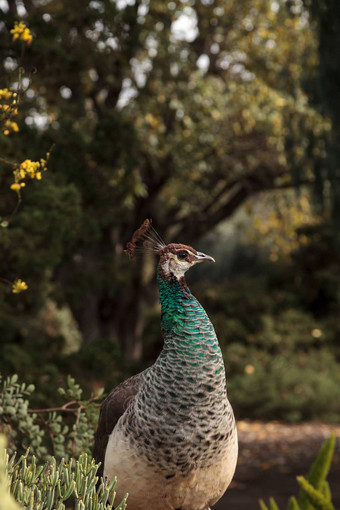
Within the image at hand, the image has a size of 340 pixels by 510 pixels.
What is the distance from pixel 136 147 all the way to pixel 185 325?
16.6ft

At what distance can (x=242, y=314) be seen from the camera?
13570 mm

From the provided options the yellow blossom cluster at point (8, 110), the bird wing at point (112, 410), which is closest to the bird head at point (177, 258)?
the bird wing at point (112, 410)

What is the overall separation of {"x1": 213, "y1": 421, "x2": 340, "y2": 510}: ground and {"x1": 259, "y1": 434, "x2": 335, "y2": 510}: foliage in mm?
3349

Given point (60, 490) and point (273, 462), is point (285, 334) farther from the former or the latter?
point (60, 490)

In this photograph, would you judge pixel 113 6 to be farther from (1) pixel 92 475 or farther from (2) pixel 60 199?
(1) pixel 92 475

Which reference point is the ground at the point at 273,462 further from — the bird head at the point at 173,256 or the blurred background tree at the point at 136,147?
the bird head at the point at 173,256

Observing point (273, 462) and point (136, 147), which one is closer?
point (136, 147)

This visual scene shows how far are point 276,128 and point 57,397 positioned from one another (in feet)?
20.0

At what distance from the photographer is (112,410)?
9.39ft

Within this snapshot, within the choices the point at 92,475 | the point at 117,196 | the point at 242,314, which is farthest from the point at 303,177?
the point at 92,475

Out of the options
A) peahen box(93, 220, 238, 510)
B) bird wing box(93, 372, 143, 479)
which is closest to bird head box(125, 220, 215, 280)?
peahen box(93, 220, 238, 510)

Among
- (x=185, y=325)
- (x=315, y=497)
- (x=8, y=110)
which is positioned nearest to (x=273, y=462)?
(x=315, y=497)

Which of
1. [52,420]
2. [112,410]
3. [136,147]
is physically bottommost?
[52,420]

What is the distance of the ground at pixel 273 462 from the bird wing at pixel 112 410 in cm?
434
